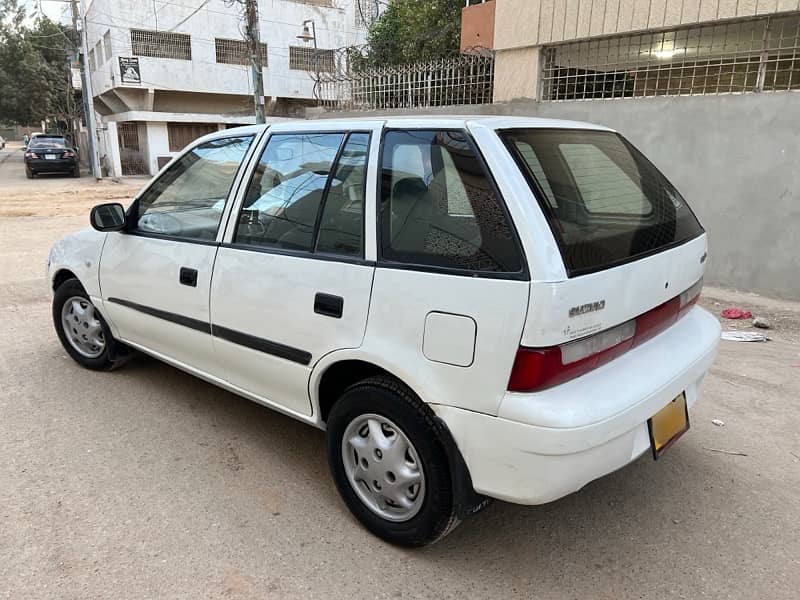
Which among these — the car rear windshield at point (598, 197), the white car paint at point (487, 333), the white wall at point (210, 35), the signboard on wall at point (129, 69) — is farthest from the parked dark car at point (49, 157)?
the car rear windshield at point (598, 197)

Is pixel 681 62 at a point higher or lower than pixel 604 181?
higher

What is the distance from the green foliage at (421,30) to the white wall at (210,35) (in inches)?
544

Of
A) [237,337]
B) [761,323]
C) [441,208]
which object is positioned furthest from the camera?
[761,323]

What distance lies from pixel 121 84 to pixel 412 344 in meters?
26.9

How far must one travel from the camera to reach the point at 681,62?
6.58 meters

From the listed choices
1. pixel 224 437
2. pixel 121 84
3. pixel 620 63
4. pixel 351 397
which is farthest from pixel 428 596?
pixel 121 84

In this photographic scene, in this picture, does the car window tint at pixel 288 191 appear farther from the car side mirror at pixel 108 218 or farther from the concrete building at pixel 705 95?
the concrete building at pixel 705 95

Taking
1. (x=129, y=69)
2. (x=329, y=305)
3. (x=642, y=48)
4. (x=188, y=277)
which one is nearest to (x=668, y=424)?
(x=329, y=305)

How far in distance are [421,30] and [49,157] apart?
17.6 m

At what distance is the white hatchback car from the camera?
198 cm

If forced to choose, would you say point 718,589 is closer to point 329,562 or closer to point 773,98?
point 329,562

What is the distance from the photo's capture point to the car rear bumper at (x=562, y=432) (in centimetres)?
194

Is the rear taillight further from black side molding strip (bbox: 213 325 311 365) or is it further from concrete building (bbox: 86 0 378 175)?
concrete building (bbox: 86 0 378 175)

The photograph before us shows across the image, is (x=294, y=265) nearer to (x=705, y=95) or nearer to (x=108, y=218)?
(x=108, y=218)
